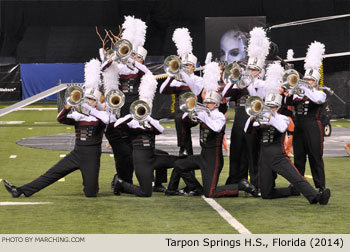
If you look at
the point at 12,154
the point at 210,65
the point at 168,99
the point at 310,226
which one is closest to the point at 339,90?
the point at 168,99

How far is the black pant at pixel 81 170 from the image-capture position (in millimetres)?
8547

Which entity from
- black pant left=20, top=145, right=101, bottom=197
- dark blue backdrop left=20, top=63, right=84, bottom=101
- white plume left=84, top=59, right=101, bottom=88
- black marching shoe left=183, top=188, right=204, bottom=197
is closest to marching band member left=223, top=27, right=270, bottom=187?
black marching shoe left=183, top=188, right=204, bottom=197

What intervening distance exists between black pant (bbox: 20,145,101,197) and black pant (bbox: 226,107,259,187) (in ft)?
5.11

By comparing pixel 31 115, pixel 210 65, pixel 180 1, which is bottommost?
pixel 31 115

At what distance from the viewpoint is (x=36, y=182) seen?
8.59m

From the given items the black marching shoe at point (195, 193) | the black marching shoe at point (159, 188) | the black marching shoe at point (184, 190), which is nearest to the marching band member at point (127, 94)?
the black marching shoe at point (159, 188)

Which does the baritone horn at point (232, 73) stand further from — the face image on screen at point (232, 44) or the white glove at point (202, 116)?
the face image on screen at point (232, 44)

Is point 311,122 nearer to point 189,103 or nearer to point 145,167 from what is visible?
point 189,103

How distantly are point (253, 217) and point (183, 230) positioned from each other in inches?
36.6

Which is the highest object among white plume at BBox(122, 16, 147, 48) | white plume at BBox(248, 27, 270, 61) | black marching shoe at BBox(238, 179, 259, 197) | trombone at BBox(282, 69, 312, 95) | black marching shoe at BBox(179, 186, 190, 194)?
white plume at BBox(122, 16, 147, 48)

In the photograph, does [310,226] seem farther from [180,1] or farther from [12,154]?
[180,1]

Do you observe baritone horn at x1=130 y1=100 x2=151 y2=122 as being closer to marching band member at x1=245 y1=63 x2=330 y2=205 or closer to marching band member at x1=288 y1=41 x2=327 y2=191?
marching band member at x1=245 y1=63 x2=330 y2=205

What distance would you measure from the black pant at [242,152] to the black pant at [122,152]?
3.85 feet

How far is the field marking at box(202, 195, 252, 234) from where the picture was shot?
6.58 m
